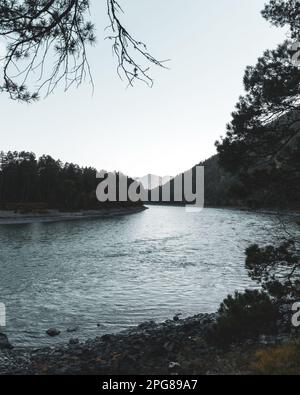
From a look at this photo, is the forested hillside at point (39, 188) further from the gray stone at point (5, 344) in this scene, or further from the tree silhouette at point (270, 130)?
the tree silhouette at point (270, 130)

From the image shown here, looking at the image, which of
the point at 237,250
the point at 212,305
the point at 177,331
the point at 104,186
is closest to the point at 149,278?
the point at 212,305

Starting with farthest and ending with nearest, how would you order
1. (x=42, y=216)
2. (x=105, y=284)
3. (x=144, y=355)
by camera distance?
1. (x=42, y=216)
2. (x=105, y=284)
3. (x=144, y=355)

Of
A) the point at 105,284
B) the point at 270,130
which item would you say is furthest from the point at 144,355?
the point at 105,284

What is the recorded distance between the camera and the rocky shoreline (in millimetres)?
12738

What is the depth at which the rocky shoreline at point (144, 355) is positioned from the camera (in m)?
12.7

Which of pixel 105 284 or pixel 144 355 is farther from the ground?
pixel 144 355

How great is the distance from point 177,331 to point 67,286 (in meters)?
14.2

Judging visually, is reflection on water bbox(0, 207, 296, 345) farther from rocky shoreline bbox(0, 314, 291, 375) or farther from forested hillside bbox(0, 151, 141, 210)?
forested hillside bbox(0, 151, 141, 210)

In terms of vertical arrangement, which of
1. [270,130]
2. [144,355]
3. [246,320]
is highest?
[270,130]

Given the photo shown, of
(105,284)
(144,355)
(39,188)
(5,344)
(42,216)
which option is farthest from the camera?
(39,188)

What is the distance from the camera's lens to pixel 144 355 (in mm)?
14883

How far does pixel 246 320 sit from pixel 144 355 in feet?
12.5

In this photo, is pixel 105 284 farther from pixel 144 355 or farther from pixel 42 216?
pixel 42 216

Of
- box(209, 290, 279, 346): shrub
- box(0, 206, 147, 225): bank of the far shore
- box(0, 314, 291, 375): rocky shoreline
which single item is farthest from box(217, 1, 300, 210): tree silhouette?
box(0, 206, 147, 225): bank of the far shore
